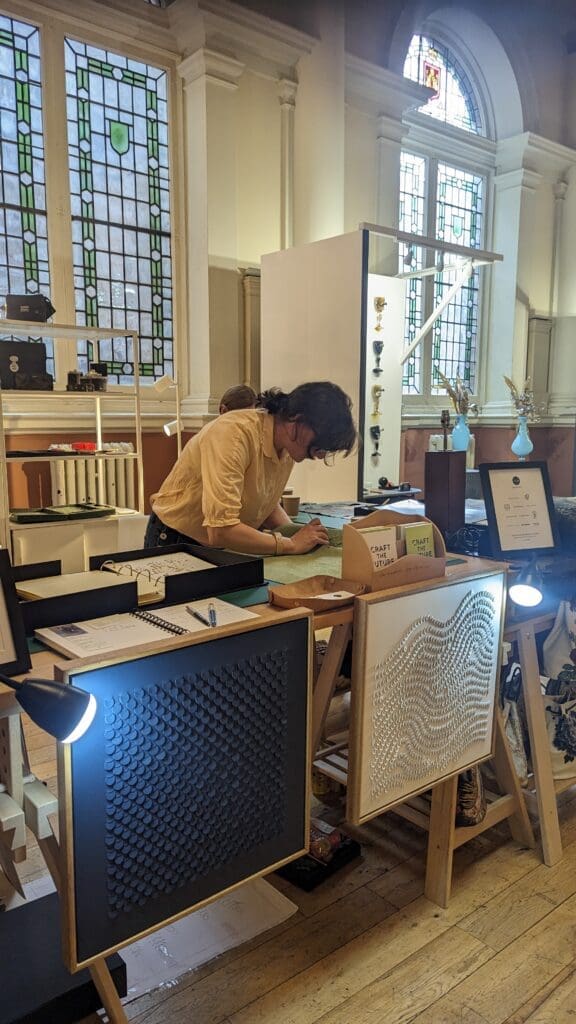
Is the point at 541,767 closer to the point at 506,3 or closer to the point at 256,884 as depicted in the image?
the point at 256,884

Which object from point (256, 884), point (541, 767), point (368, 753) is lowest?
point (256, 884)

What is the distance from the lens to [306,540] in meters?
2.03

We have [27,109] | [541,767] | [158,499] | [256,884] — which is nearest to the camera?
[256,884]

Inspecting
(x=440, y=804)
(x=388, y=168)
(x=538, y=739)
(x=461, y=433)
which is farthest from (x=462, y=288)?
(x=440, y=804)

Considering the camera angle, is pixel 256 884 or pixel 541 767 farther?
pixel 541 767

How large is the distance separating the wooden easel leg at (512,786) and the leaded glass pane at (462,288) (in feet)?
18.1

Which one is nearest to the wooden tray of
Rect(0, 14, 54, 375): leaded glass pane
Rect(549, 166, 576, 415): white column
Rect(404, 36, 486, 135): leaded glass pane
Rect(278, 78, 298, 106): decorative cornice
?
Rect(0, 14, 54, 375): leaded glass pane

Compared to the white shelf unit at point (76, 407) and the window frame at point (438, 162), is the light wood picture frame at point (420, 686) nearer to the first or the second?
the white shelf unit at point (76, 407)

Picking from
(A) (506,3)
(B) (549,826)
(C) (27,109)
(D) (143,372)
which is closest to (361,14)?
(A) (506,3)

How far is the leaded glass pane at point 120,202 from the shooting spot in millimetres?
4801

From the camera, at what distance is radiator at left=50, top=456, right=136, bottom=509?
15.0ft

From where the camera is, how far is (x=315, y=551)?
81.7 inches

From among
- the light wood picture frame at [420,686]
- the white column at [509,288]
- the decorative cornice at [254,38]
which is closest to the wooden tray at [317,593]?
the light wood picture frame at [420,686]

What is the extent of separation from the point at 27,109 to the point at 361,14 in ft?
9.64
